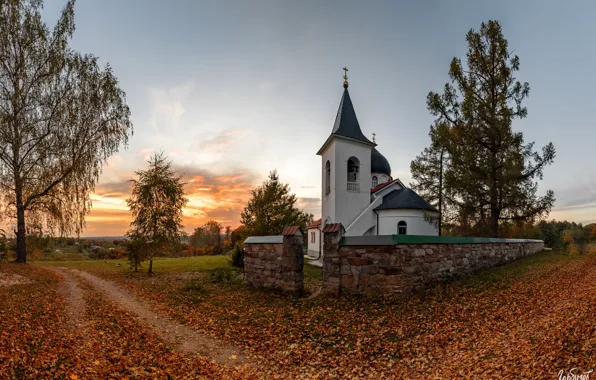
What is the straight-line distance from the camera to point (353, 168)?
21.9 metres

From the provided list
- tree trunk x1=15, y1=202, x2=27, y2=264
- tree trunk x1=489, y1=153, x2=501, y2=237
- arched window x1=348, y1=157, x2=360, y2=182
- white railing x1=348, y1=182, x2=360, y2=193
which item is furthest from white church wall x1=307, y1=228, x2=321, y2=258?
tree trunk x1=15, y1=202, x2=27, y2=264

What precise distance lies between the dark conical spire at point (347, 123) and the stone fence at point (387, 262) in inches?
454

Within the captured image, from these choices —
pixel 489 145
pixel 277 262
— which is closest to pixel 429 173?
pixel 489 145

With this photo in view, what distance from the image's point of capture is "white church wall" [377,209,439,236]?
65.2 ft

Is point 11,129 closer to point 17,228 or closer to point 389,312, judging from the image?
point 17,228

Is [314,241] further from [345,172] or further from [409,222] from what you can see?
[409,222]

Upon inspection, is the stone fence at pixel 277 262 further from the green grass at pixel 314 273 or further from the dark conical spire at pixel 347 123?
the dark conical spire at pixel 347 123

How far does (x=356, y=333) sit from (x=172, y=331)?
182 inches

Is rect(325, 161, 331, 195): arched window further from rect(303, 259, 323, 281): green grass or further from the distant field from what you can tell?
the distant field

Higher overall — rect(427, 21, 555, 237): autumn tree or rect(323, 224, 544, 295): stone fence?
rect(427, 21, 555, 237): autumn tree

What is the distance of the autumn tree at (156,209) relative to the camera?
63.4 ft

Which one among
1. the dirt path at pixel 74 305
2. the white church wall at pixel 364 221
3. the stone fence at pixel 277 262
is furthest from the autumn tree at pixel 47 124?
the white church wall at pixel 364 221
